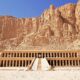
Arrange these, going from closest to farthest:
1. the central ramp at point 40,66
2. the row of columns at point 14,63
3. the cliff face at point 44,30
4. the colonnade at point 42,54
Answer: the central ramp at point 40,66 < the row of columns at point 14,63 < the colonnade at point 42,54 < the cliff face at point 44,30

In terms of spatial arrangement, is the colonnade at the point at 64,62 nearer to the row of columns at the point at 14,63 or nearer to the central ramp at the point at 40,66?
the row of columns at the point at 14,63

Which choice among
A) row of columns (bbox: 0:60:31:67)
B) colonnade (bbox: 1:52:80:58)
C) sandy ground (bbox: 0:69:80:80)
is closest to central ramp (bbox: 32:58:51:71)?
row of columns (bbox: 0:60:31:67)

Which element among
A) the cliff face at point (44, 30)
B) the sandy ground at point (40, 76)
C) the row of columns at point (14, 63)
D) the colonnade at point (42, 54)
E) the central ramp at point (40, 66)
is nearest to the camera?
the sandy ground at point (40, 76)

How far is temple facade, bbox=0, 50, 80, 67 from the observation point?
67.8 m

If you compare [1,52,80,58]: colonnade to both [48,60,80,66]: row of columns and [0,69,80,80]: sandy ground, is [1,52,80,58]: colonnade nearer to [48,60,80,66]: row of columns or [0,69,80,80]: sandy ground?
[48,60,80,66]: row of columns

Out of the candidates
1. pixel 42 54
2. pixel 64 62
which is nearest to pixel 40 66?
pixel 64 62

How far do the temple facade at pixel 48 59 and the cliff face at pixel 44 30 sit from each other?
53.4 ft

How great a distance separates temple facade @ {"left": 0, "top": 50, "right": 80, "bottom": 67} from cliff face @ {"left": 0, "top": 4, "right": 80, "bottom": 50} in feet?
53.4

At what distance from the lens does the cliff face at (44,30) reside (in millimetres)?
98375

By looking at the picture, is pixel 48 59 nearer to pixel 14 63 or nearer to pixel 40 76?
pixel 14 63

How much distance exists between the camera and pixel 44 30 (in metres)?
104

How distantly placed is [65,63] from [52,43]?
3069 centimetres

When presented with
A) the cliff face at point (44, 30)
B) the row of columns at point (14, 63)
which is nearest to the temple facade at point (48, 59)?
the row of columns at point (14, 63)

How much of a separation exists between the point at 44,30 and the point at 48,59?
3738 centimetres
